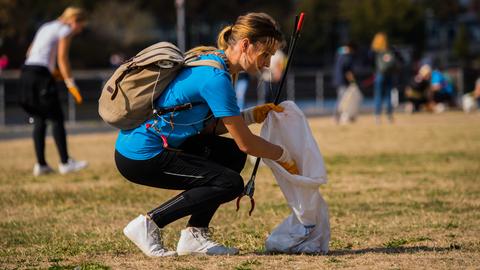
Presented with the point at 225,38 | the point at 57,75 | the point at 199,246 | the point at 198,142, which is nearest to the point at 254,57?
the point at 225,38

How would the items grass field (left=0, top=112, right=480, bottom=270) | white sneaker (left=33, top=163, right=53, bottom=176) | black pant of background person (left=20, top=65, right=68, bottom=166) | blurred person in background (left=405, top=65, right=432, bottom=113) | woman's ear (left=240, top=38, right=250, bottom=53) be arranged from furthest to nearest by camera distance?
blurred person in background (left=405, top=65, right=432, bottom=113)
white sneaker (left=33, top=163, right=53, bottom=176)
black pant of background person (left=20, top=65, right=68, bottom=166)
grass field (left=0, top=112, right=480, bottom=270)
woman's ear (left=240, top=38, right=250, bottom=53)

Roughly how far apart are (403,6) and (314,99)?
77.8ft

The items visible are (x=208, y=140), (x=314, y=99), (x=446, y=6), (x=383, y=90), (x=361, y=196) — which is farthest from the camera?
(x=446, y=6)

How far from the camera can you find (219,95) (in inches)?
205

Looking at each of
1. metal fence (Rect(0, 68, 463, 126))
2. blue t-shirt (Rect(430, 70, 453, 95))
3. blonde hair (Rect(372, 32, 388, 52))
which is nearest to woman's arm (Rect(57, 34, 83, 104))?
metal fence (Rect(0, 68, 463, 126))

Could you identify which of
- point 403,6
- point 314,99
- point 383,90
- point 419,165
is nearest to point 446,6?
point 403,6

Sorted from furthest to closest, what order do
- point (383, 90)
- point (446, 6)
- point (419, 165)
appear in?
point (446, 6)
point (383, 90)
point (419, 165)

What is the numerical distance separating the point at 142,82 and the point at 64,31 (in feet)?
18.8

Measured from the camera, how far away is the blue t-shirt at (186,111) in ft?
17.1

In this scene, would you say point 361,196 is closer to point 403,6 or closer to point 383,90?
point 383,90

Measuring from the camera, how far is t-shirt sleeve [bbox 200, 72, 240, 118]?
5.21 m

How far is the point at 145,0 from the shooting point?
49.0 meters

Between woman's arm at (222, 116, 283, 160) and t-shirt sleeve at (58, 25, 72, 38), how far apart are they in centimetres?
577

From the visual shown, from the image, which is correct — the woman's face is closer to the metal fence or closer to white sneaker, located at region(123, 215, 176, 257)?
white sneaker, located at region(123, 215, 176, 257)
